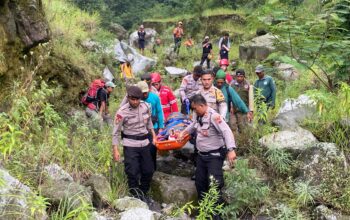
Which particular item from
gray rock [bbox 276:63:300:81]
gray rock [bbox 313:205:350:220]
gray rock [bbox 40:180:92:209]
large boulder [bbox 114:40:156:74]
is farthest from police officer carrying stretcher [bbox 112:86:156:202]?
large boulder [bbox 114:40:156:74]

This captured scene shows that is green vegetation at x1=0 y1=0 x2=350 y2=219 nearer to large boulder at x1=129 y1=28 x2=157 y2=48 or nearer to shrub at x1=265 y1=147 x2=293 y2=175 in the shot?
shrub at x1=265 y1=147 x2=293 y2=175

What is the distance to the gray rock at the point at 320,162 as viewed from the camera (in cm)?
523

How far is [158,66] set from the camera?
17.6 metres

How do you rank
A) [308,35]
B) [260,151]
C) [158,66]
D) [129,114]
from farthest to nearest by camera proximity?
[158,66], [260,151], [308,35], [129,114]

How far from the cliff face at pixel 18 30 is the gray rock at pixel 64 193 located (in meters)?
2.84

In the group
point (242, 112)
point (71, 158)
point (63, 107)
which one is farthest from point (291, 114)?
point (63, 107)

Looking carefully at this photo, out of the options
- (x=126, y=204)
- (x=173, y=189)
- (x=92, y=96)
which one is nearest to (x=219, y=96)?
(x=173, y=189)

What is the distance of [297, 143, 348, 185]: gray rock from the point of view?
17.2 feet

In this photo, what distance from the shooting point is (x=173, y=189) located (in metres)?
5.78

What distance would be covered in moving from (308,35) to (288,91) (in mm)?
5188

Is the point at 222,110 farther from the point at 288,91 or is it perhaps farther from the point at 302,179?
the point at 288,91

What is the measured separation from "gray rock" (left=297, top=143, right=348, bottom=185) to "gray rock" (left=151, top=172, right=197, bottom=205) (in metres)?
1.59

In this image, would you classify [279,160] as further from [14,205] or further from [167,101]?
[14,205]

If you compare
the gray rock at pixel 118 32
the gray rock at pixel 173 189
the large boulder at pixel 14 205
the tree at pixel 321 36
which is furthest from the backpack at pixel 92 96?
the gray rock at pixel 118 32
